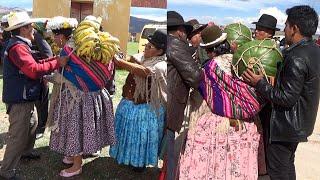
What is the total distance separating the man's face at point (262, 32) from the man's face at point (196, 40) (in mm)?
772

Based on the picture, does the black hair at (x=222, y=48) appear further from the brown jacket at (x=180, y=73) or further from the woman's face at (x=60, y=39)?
the woman's face at (x=60, y=39)

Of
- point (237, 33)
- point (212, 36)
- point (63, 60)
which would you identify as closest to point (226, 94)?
point (237, 33)

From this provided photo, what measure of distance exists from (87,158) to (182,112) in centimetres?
190

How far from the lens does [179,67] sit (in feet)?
7.79

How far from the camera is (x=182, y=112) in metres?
2.56

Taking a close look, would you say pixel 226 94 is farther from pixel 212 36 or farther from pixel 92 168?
pixel 92 168

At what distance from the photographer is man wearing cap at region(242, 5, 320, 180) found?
8.06 ft

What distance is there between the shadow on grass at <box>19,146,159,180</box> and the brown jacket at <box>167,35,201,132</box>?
4.87 feet

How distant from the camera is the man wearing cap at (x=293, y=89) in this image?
2.46 meters

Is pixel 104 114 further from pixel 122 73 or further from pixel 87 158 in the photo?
pixel 87 158

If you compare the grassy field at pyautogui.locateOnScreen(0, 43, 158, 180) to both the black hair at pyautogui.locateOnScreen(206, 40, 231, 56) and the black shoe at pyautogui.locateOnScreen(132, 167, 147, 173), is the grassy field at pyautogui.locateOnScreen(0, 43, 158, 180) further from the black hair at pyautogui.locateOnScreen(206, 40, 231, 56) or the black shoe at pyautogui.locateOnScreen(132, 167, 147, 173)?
the black hair at pyautogui.locateOnScreen(206, 40, 231, 56)

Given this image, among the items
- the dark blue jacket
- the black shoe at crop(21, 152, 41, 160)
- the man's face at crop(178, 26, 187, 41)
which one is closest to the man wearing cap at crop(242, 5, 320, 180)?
the man's face at crop(178, 26, 187, 41)

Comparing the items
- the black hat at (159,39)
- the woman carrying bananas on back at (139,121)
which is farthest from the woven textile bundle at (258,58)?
the woman carrying bananas on back at (139,121)

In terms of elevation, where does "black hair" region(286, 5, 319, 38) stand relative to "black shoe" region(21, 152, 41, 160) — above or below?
above
